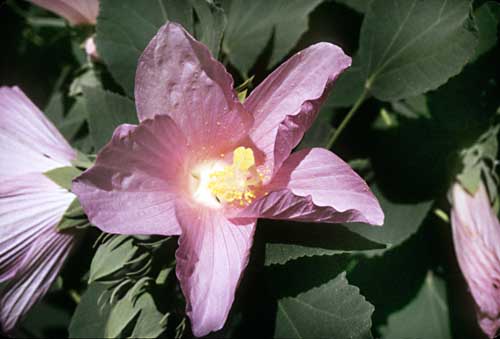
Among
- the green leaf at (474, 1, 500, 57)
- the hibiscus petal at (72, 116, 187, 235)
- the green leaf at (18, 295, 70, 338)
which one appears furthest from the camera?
the green leaf at (18, 295, 70, 338)

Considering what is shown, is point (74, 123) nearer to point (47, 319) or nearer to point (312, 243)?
point (47, 319)

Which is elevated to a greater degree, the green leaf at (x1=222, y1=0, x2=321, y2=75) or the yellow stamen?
the green leaf at (x1=222, y1=0, x2=321, y2=75)

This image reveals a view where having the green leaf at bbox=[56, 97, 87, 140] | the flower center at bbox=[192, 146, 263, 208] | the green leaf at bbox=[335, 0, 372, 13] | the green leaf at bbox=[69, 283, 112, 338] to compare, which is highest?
the green leaf at bbox=[335, 0, 372, 13]

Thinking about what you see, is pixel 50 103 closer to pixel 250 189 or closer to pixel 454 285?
pixel 250 189

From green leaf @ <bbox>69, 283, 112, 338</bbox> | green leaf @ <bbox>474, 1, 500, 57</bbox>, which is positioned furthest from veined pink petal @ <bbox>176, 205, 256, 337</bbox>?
green leaf @ <bbox>474, 1, 500, 57</bbox>

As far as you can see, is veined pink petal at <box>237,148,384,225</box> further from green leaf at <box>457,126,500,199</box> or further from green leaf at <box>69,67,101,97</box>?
green leaf at <box>69,67,101,97</box>

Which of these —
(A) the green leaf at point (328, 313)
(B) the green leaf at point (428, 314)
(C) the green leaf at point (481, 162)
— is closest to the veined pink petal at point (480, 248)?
(C) the green leaf at point (481, 162)

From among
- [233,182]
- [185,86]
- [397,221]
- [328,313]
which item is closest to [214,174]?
[233,182]
